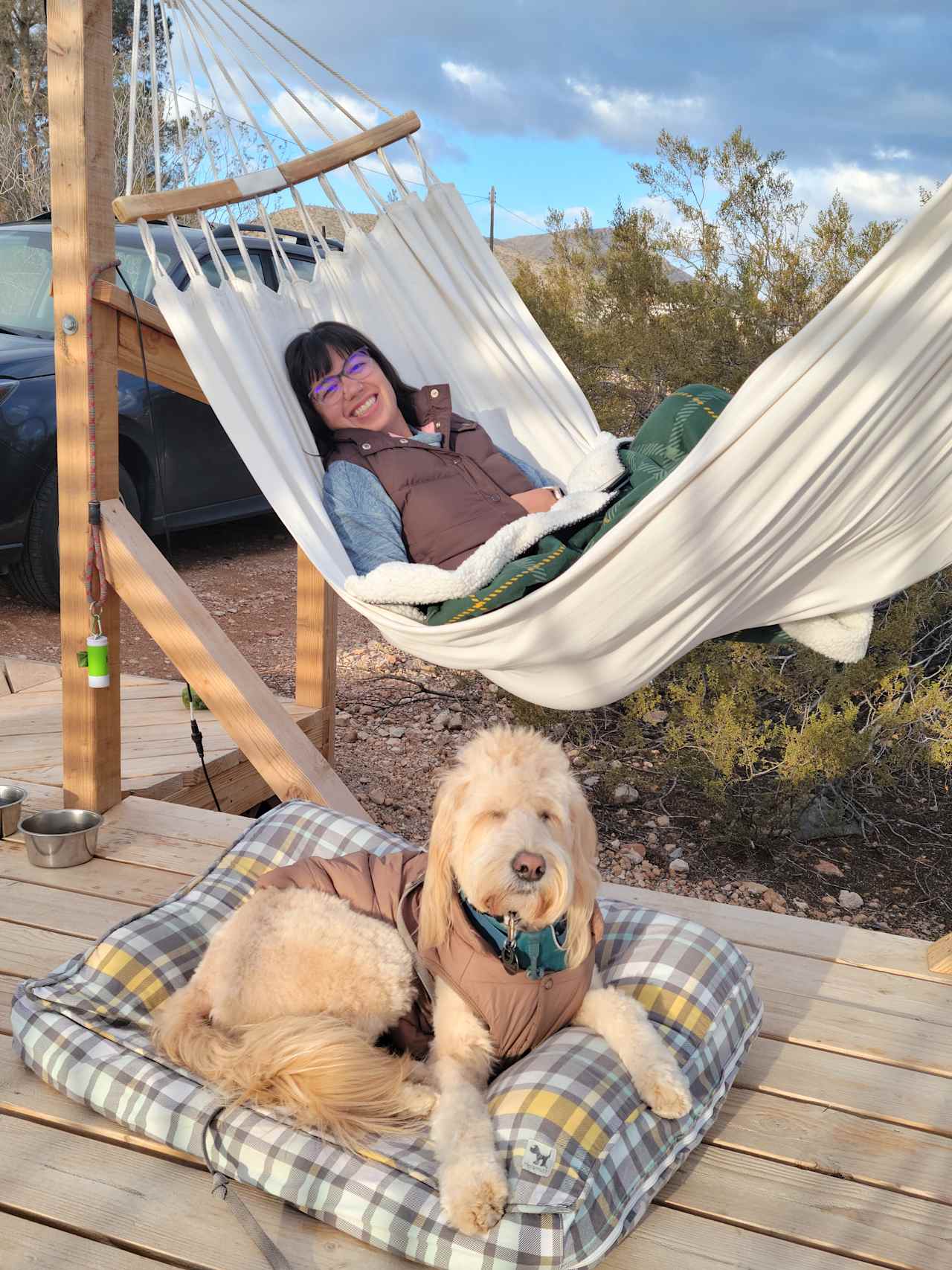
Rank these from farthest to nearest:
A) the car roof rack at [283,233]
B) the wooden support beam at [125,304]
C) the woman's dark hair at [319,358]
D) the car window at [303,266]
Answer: the car window at [303,266], the car roof rack at [283,233], the woman's dark hair at [319,358], the wooden support beam at [125,304]

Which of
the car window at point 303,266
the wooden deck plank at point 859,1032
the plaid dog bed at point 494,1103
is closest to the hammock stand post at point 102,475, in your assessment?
the plaid dog bed at point 494,1103

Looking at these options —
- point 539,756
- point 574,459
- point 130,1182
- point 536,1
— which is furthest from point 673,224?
point 536,1

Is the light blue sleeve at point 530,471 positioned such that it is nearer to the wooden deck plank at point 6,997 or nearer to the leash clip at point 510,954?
the leash clip at point 510,954

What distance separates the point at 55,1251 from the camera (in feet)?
4.62

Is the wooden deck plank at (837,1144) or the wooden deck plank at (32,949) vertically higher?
the wooden deck plank at (32,949)

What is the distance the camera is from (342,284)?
10.3ft

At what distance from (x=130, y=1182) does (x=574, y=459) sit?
7.49 ft

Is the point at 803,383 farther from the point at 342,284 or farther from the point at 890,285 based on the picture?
the point at 342,284

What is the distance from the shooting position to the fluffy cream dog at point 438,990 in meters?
1.48

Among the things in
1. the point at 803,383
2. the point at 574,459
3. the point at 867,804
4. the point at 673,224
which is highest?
the point at 673,224

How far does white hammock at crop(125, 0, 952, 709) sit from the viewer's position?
1825mm

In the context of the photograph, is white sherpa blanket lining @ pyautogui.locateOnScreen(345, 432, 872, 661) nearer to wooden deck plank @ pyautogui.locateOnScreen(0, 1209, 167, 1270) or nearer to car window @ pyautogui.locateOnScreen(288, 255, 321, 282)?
wooden deck plank @ pyautogui.locateOnScreen(0, 1209, 167, 1270)

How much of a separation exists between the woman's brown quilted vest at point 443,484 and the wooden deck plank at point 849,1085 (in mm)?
1314

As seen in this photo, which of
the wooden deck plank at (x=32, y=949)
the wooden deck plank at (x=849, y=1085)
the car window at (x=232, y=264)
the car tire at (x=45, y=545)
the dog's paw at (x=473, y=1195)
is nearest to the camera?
the dog's paw at (x=473, y=1195)
